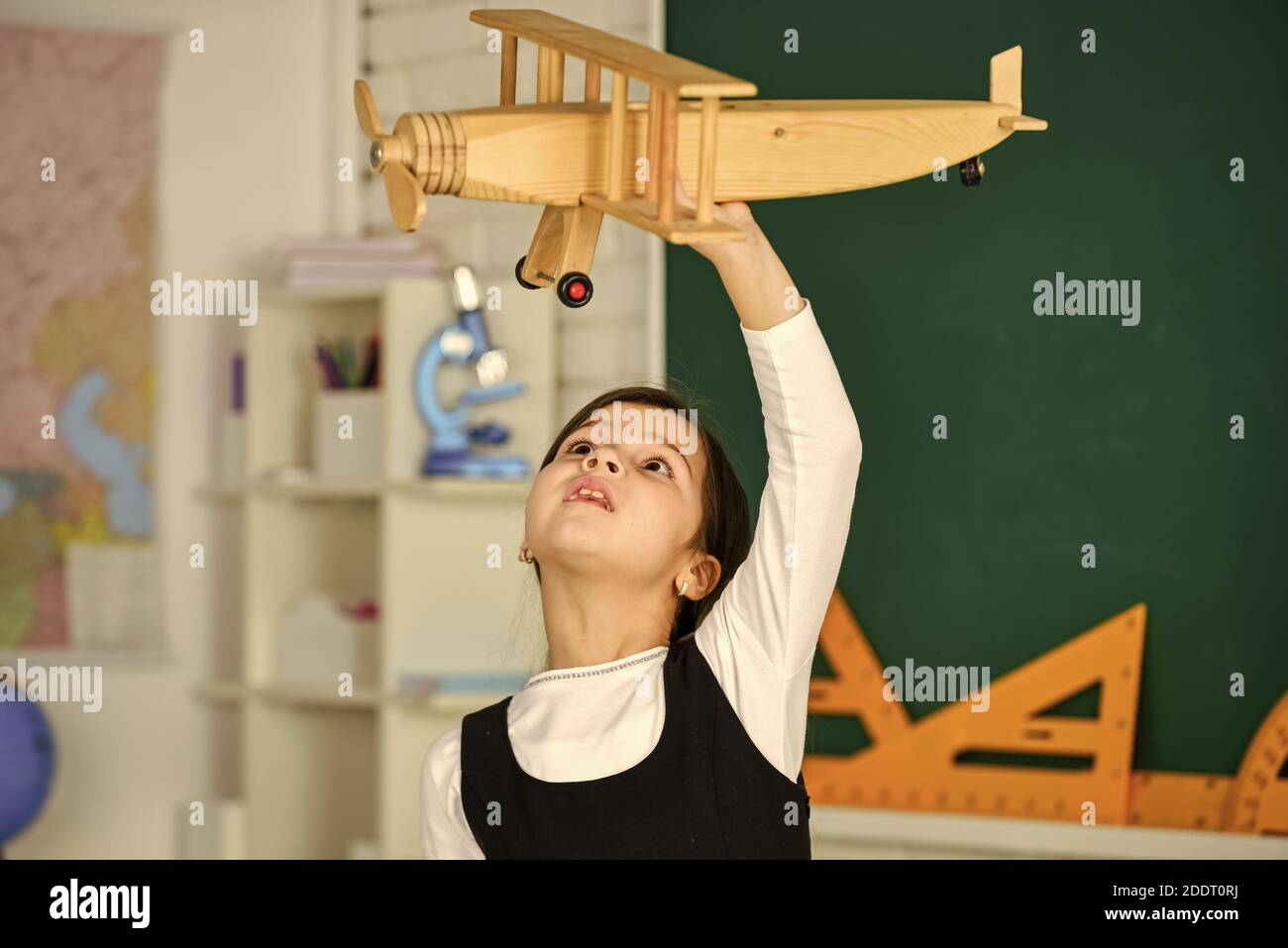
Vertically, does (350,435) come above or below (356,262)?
below

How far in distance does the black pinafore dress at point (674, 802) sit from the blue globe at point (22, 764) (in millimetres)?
1451

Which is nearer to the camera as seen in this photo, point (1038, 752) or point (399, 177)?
point (399, 177)

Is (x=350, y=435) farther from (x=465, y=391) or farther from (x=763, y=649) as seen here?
(x=763, y=649)

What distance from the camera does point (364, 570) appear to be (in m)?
2.59

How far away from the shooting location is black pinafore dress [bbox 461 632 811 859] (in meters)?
1.07

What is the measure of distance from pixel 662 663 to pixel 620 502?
0.12 m

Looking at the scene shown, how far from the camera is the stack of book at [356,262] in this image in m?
2.37

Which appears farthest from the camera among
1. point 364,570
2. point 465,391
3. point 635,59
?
point 364,570

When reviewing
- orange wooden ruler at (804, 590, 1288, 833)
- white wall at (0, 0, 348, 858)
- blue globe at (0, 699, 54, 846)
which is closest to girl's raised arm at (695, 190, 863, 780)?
orange wooden ruler at (804, 590, 1288, 833)

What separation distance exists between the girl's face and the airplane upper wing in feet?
1.12

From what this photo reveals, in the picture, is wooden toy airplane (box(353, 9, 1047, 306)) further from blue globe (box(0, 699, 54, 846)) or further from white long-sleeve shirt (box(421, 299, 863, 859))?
blue globe (box(0, 699, 54, 846))

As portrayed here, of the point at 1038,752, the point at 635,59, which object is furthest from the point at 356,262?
the point at 635,59

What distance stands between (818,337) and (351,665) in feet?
5.13

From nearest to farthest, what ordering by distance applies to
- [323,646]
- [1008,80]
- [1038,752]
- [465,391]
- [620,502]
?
[1008,80] → [620,502] → [1038,752] → [465,391] → [323,646]
